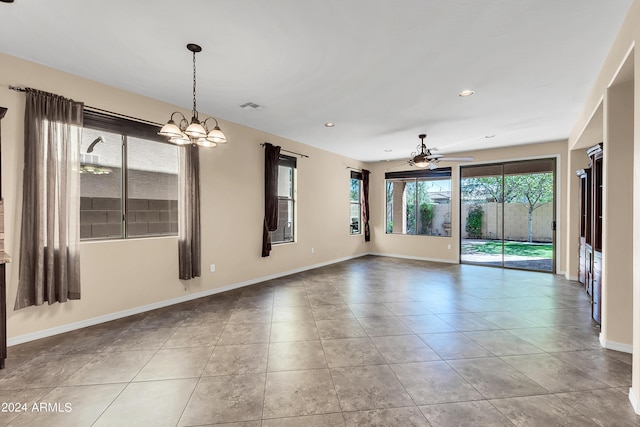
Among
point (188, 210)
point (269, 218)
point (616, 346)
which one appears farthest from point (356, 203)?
point (616, 346)

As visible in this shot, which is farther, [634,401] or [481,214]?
[481,214]

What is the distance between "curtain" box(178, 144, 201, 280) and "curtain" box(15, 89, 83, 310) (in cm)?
120

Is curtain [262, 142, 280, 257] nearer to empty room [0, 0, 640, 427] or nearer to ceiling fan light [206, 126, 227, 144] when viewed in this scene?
empty room [0, 0, 640, 427]

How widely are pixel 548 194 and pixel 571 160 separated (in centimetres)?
114

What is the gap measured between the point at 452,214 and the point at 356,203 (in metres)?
2.69

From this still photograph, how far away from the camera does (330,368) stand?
7.98 feet

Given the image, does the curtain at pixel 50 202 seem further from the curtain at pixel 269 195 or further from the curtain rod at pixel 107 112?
the curtain at pixel 269 195

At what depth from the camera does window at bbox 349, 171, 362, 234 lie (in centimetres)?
835

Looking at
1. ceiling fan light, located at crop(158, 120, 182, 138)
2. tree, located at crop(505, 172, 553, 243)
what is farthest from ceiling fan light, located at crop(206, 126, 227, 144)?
tree, located at crop(505, 172, 553, 243)

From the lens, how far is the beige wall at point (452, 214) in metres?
5.98

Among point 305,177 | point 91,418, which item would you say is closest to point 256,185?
point 305,177

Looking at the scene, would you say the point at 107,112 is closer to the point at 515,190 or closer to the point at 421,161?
the point at 421,161

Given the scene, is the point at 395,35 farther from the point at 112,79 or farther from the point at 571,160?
the point at 571,160

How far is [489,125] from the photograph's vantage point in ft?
16.1
